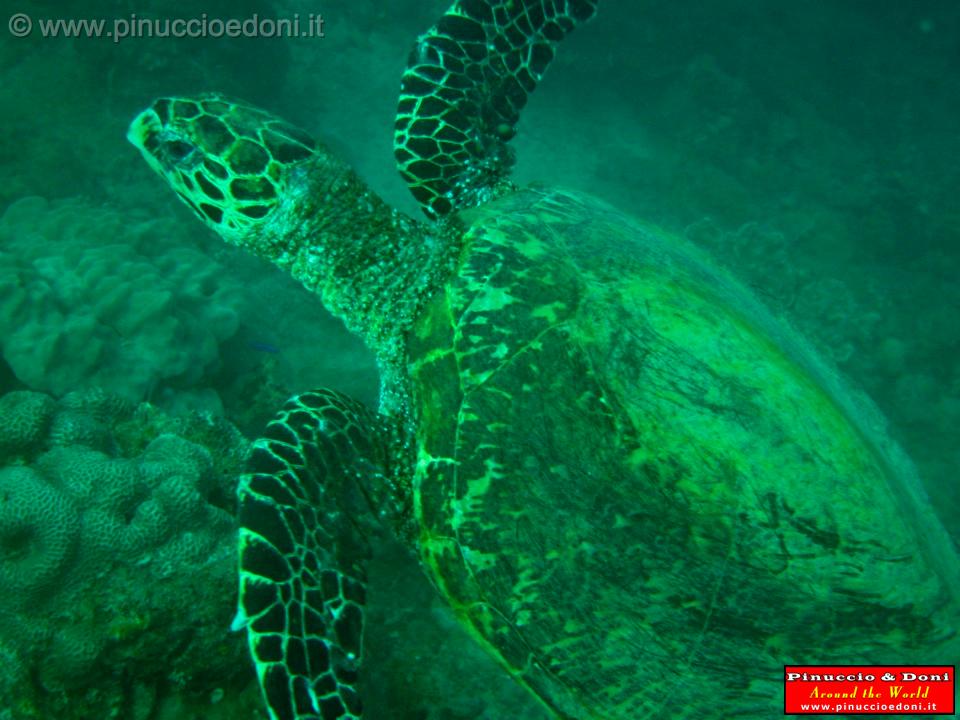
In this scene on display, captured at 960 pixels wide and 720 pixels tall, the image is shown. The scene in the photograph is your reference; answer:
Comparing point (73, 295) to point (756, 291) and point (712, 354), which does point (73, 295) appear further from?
point (756, 291)

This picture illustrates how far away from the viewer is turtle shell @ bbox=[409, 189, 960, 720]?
1.98 metres

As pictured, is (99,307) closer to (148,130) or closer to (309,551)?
(148,130)

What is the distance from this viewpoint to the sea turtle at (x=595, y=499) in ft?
6.51

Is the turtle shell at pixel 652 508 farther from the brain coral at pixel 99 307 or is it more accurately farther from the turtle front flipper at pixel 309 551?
the brain coral at pixel 99 307

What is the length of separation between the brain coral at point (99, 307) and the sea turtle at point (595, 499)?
8.98ft

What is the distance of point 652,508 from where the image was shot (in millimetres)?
2045

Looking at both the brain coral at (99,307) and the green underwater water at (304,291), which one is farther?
the brain coral at (99,307)

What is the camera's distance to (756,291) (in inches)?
149

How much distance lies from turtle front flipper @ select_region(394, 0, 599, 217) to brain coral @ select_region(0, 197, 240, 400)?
267cm

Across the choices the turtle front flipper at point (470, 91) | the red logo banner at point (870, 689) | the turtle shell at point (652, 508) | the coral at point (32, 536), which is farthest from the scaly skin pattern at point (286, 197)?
the red logo banner at point (870, 689)

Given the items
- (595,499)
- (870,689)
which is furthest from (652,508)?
(870,689)

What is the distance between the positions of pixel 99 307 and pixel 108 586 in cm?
311

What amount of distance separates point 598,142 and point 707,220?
521 cm

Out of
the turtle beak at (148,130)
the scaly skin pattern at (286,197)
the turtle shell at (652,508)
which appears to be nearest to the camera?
the turtle shell at (652,508)
